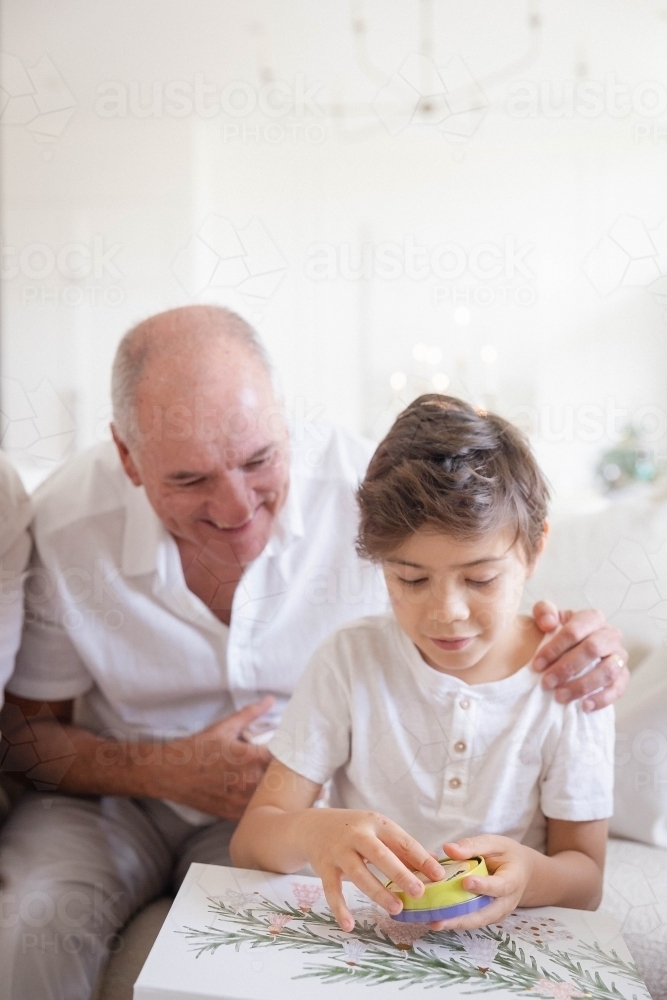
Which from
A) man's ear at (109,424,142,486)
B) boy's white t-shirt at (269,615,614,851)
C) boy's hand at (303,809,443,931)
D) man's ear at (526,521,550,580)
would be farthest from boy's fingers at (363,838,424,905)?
man's ear at (109,424,142,486)

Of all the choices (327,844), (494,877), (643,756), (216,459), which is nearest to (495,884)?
(494,877)

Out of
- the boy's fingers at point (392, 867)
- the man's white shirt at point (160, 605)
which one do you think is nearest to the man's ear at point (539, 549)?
the man's white shirt at point (160, 605)

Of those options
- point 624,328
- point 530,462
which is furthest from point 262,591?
point 624,328

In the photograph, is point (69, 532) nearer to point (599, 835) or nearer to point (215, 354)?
point (215, 354)

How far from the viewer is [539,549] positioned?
67 centimetres

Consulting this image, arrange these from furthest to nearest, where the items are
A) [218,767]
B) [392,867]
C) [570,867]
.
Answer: [218,767] → [570,867] → [392,867]

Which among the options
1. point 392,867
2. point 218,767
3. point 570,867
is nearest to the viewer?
point 392,867

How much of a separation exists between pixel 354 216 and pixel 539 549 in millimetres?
293

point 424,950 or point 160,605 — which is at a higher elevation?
point 160,605

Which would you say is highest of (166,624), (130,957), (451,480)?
(451,480)

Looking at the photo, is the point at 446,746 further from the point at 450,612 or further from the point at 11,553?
the point at 11,553

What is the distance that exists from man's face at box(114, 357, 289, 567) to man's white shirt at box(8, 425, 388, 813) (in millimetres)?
24

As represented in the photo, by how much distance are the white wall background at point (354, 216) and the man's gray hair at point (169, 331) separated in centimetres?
1

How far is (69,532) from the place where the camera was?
775 mm
